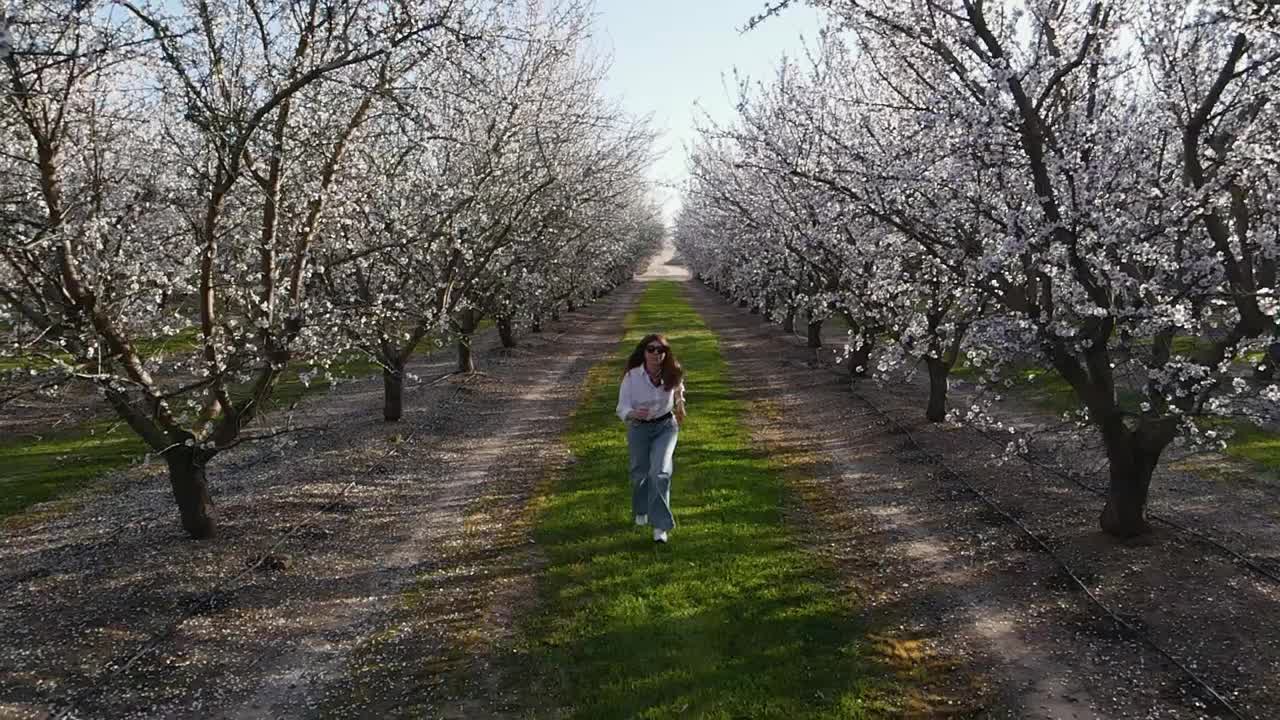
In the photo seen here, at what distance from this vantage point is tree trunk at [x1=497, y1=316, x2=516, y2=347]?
96.9ft

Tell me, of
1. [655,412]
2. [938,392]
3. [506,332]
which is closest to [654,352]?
[655,412]

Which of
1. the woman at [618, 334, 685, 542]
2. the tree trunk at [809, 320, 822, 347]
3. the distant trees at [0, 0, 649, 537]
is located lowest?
the tree trunk at [809, 320, 822, 347]

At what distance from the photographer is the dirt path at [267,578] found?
21.3 ft

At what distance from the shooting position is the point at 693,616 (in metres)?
7.43

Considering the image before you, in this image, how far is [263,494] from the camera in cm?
1186

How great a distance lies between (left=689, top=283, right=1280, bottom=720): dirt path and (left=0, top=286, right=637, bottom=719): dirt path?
399 cm

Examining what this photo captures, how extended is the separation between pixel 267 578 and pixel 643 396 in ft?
14.4

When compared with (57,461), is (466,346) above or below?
above

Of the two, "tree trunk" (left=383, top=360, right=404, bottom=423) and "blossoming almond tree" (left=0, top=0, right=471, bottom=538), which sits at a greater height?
"blossoming almond tree" (left=0, top=0, right=471, bottom=538)

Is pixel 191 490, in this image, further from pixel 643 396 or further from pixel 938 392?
pixel 938 392

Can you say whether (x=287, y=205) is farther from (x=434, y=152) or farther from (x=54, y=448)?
(x=54, y=448)

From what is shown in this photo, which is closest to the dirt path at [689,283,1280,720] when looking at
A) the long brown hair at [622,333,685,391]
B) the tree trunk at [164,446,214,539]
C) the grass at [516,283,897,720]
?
the grass at [516,283,897,720]

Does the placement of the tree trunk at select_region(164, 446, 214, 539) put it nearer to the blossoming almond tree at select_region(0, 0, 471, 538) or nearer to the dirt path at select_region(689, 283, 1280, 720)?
the blossoming almond tree at select_region(0, 0, 471, 538)

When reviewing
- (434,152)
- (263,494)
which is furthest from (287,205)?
(434,152)
